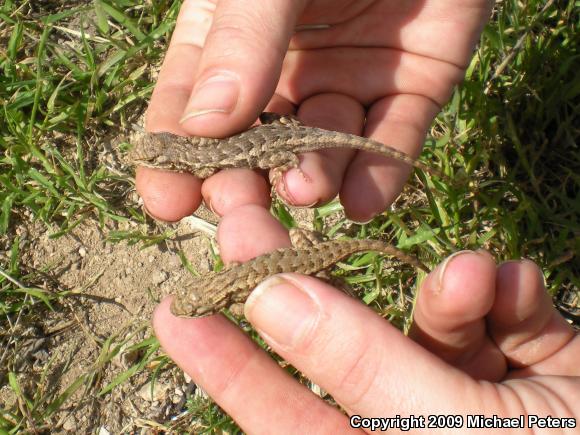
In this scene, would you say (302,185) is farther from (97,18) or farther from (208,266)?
(97,18)

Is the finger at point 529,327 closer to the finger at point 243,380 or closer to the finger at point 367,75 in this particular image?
the finger at point 243,380

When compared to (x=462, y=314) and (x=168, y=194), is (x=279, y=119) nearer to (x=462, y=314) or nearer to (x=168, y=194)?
(x=168, y=194)

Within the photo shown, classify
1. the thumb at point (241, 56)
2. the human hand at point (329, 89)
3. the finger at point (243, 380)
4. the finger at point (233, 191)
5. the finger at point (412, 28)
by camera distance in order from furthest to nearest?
the finger at point (412, 28)
the finger at point (233, 191)
the human hand at point (329, 89)
the thumb at point (241, 56)
the finger at point (243, 380)

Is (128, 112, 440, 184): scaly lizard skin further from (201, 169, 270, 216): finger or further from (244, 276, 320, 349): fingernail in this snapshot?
(244, 276, 320, 349): fingernail

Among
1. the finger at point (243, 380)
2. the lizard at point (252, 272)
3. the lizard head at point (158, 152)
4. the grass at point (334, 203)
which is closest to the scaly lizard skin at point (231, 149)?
the lizard head at point (158, 152)

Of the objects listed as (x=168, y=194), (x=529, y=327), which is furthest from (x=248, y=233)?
(x=529, y=327)

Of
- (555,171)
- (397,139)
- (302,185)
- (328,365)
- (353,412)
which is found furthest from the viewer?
(555,171)

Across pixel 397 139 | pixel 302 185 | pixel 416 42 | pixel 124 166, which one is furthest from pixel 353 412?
pixel 124 166
